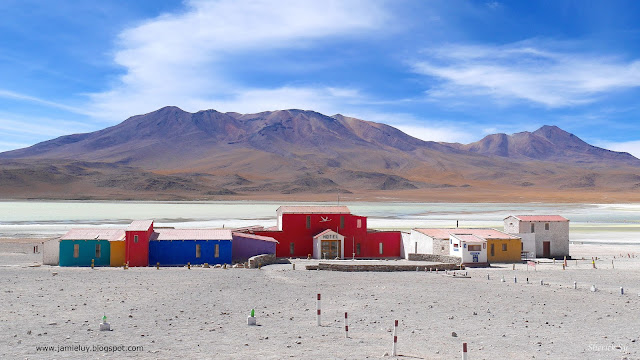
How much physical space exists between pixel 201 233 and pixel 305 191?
151 m

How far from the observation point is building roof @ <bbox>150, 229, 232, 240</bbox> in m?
33.6

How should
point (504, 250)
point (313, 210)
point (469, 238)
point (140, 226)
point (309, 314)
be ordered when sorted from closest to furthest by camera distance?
1. point (309, 314)
2. point (140, 226)
3. point (469, 238)
4. point (504, 250)
5. point (313, 210)

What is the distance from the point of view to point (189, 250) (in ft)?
109

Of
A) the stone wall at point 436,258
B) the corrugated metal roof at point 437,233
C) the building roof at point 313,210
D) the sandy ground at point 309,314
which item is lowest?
the sandy ground at point 309,314

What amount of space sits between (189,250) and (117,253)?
369cm

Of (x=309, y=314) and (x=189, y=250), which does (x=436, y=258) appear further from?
(x=309, y=314)

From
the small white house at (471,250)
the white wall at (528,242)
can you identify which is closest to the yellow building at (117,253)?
the small white house at (471,250)

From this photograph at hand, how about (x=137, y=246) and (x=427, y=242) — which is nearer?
(x=137, y=246)

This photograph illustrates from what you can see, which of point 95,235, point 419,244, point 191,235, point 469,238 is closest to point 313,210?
point 419,244

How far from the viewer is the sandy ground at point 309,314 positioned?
47.3 feet

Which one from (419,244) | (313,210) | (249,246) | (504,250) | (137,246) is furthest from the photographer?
(313,210)

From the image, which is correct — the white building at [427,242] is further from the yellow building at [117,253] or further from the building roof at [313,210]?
the yellow building at [117,253]

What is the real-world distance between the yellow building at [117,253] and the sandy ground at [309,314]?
2.46 m

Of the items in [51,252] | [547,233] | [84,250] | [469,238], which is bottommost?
[51,252]
